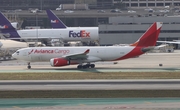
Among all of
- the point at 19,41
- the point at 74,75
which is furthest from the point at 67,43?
the point at 74,75

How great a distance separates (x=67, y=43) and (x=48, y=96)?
73.9 meters

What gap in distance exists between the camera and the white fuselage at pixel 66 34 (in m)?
111

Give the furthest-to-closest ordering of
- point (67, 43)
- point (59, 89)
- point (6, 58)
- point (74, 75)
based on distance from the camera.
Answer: point (67, 43) < point (6, 58) < point (74, 75) < point (59, 89)

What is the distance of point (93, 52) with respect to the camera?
63.5m

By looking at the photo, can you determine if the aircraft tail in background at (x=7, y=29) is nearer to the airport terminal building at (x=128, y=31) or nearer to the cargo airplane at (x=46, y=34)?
the cargo airplane at (x=46, y=34)

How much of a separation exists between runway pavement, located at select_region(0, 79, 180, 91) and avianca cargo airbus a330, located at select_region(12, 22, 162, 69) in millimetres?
14180

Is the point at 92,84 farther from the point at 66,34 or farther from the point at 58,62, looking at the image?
the point at 66,34

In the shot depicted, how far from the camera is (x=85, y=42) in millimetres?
113312

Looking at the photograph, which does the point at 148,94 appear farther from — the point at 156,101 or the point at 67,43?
the point at 67,43

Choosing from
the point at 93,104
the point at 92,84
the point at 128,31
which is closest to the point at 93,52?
the point at 92,84

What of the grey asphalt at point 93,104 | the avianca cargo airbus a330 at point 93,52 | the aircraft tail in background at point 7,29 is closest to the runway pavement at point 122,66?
the avianca cargo airbus a330 at point 93,52

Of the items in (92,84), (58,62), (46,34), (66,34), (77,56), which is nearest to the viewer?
(92,84)

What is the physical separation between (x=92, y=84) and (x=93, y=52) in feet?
A: 59.6

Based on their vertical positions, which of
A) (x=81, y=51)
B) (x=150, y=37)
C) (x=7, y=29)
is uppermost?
(x=7, y=29)
